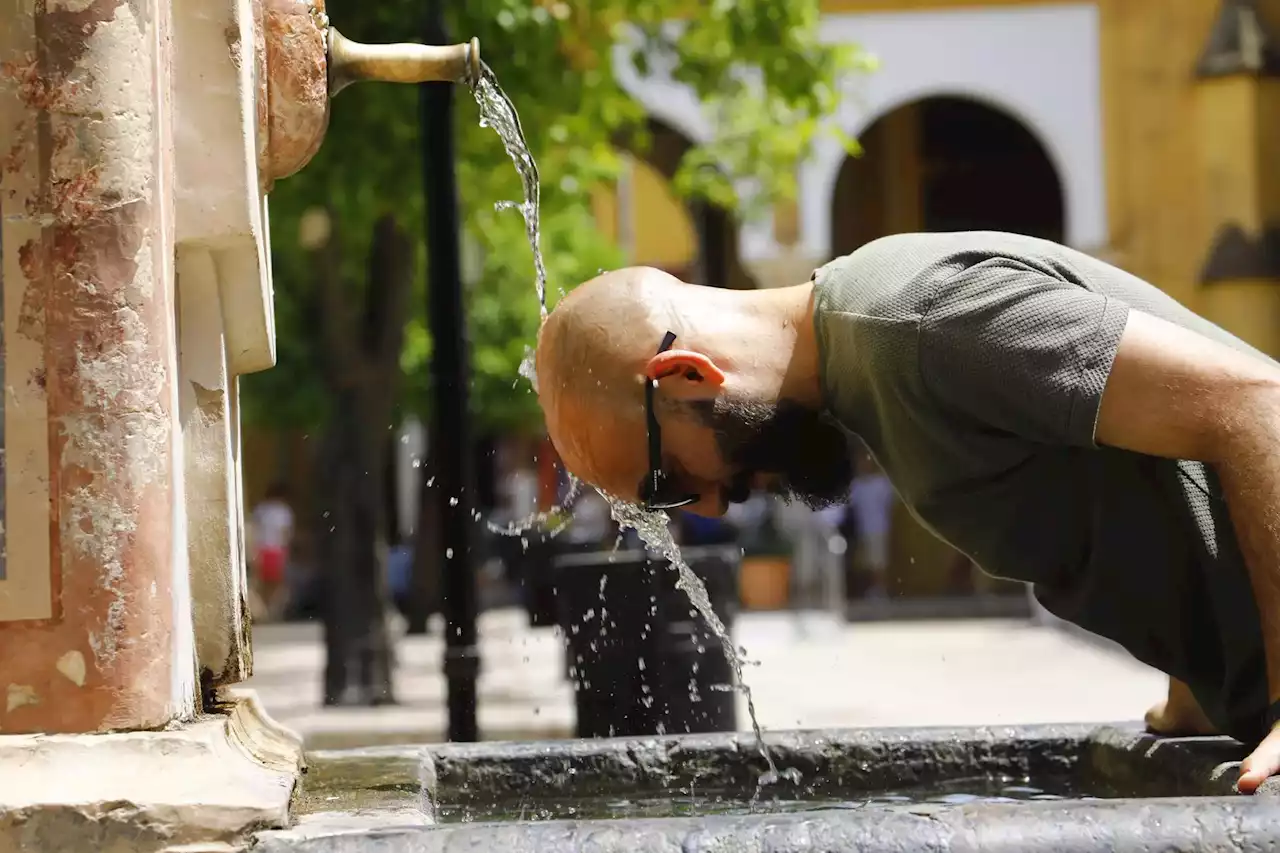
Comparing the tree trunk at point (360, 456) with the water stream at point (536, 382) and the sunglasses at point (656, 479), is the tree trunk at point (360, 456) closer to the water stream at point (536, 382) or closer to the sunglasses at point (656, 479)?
the water stream at point (536, 382)

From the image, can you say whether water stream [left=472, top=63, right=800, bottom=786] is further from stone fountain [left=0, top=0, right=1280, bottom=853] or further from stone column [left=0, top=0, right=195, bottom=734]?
stone column [left=0, top=0, right=195, bottom=734]

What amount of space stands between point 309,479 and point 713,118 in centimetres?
1589

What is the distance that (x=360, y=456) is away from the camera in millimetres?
12133

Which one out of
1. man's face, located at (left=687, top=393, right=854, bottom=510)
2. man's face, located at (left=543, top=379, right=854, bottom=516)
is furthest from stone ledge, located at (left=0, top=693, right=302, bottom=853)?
man's face, located at (left=687, top=393, right=854, bottom=510)

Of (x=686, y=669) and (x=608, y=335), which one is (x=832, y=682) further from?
(x=608, y=335)

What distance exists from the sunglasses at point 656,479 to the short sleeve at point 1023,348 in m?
0.43

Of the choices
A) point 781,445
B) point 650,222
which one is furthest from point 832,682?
point 650,222

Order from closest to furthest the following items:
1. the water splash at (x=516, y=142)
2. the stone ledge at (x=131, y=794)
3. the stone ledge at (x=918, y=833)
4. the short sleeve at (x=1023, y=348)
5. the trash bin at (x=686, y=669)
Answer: the stone ledge at (x=918, y=833)
the stone ledge at (x=131, y=794)
the short sleeve at (x=1023, y=348)
the water splash at (x=516, y=142)
the trash bin at (x=686, y=669)

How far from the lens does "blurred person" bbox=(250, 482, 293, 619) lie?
75.5ft

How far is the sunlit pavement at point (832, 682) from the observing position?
32.8 ft

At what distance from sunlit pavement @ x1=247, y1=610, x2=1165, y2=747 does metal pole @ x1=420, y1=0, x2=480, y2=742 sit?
0.32 meters

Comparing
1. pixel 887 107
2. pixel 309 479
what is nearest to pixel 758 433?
pixel 887 107

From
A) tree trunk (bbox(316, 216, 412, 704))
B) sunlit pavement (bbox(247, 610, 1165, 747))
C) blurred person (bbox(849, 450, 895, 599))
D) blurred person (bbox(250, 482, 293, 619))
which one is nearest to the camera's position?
sunlit pavement (bbox(247, 610, 1165, 747))

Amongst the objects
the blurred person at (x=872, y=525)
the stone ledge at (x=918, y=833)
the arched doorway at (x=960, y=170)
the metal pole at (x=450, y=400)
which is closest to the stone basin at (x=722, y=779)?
the stone ledge at (x=918, y=833)
